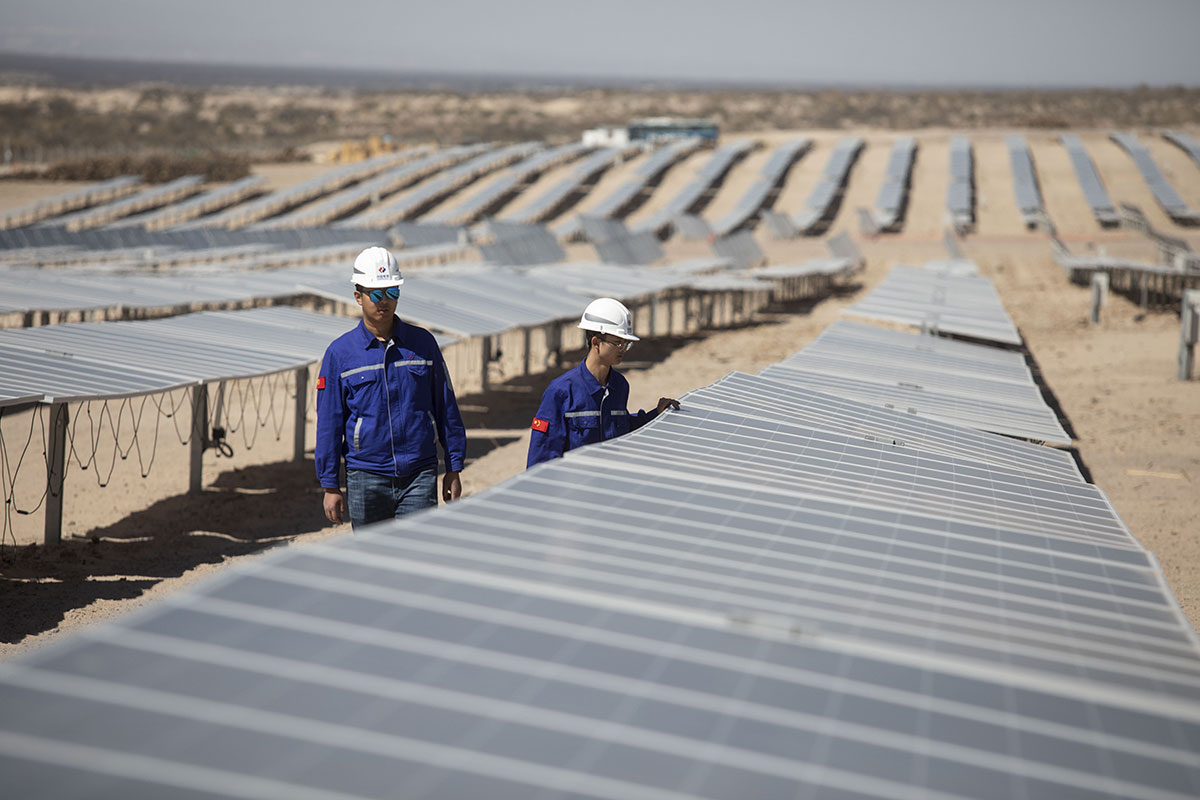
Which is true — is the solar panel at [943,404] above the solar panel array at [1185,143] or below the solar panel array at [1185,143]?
below

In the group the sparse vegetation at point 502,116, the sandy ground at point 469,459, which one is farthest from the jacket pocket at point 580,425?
the sparse vegetation at point 502,116

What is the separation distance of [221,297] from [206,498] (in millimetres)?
5297

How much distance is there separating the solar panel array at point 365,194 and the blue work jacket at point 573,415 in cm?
2978

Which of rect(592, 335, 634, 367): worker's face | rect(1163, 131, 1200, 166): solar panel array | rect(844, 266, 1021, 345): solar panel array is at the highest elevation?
rect(1163, 131, 1200, 166): solar panel array

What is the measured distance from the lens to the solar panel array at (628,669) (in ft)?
5.86

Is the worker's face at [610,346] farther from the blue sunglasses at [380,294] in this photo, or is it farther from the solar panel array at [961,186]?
the solar panel array at [961,186]

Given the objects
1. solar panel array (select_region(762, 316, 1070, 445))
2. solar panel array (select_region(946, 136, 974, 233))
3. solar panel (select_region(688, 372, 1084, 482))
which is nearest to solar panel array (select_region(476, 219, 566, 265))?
solar panel array (select_region(762, 316, 1070, 445))

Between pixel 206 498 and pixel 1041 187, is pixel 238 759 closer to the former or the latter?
pixel 206 498

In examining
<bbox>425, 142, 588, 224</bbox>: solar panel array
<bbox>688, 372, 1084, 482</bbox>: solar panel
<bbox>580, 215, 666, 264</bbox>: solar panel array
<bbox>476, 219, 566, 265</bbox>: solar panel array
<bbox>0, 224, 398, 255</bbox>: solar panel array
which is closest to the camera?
<bbox>688, 372, 1084, 482</bbox>: solar panel

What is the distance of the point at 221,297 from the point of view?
14.5 meters

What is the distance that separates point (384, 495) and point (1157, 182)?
39640mm

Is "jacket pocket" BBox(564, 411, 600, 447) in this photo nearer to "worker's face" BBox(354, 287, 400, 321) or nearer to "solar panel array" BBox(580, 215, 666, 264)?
"worker's face" BBox(354, 287, 400, 321)

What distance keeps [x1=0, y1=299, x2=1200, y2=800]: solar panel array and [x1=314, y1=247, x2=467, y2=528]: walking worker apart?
1.44 m

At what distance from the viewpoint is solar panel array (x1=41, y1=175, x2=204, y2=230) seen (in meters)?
36.7
